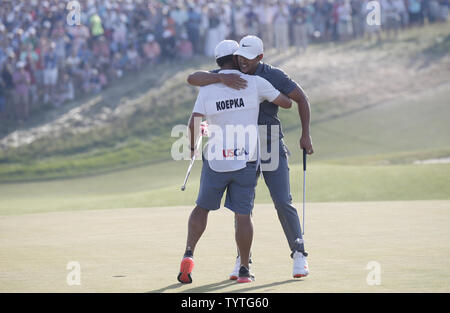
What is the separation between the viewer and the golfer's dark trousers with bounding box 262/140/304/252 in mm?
7281

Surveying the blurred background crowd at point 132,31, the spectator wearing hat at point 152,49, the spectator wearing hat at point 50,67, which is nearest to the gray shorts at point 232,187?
the blurred background crowd at point 132,31

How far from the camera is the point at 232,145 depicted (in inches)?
276

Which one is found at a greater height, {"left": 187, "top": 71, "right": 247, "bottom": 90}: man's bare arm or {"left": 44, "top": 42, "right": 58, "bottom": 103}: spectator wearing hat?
{"left": 44, "top": 42, "right": 58, "bottom": 103}: spectator wearing hat

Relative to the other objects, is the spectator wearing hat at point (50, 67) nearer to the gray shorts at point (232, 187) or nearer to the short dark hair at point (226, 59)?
the short dark hair at point (226, 59)

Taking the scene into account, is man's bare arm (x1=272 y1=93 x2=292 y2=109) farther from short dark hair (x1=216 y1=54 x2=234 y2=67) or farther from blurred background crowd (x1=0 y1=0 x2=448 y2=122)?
blurred background crowd (x1=0 y1=0 x2=448 y2=122)

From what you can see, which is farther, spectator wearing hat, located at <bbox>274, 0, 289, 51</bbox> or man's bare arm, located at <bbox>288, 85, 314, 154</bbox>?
spectator wearing hat, located at <bbox>274, 0, 289, 51</bbox>

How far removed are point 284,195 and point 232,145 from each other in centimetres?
71

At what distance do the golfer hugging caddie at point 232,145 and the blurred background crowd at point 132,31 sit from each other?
2140 cm

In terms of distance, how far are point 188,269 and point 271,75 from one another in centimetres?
186

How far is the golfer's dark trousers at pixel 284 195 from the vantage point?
7.28m
